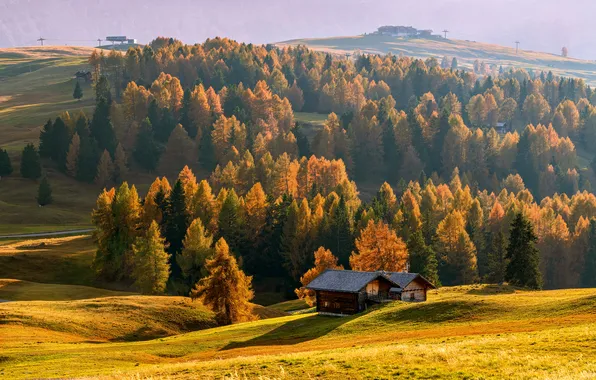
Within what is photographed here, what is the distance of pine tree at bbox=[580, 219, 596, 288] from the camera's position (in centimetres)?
15450

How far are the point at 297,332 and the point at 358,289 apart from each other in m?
13.7

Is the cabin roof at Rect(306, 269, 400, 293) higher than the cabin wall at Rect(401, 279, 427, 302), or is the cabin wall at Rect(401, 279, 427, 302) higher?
the cabin roof at Rect(306, 269, 400, 293)

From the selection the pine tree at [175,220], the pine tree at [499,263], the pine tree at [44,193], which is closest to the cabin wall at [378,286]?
the pine tree at [499,263]

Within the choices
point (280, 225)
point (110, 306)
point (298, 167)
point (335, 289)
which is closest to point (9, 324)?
point (110, 306)

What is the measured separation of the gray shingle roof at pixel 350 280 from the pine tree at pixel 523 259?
1962 cm

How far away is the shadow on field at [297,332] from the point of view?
69500 millimetres

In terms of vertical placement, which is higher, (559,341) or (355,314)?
(559,341)

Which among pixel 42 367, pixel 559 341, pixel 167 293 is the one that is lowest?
pixel 167 293

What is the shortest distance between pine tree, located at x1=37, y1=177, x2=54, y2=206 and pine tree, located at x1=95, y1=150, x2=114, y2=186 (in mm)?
21071

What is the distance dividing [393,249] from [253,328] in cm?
3790

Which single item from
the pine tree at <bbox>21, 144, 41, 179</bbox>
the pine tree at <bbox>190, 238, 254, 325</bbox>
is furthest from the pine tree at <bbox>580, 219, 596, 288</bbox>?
the pine tree at <bbox>21, 144, 41, 179</bbox>

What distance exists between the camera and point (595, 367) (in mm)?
37688

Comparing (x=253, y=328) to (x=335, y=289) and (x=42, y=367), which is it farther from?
(x=42, y=367)

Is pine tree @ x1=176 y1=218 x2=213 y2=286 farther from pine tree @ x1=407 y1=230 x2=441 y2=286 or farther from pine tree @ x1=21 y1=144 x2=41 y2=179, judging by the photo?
pine tree @ x1=21 y1=144 x2=41 y2=179
